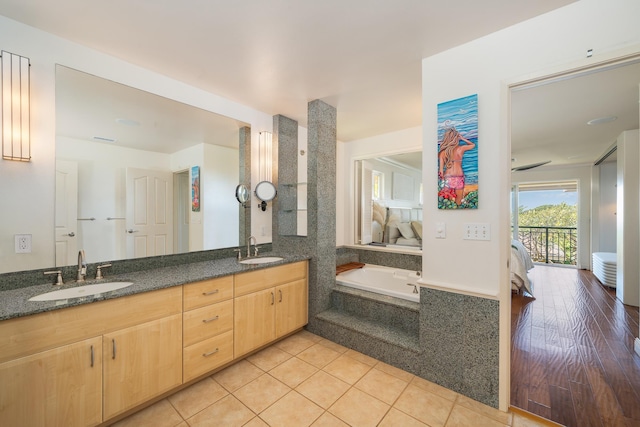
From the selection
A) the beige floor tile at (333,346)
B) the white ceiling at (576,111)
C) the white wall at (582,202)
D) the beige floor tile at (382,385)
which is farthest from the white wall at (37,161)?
the white wall at (582,202)

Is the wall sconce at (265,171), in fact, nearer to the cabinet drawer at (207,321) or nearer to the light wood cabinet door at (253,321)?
the light wood cabinet door at (253,321)

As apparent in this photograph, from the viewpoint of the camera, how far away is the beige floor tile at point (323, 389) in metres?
1.75

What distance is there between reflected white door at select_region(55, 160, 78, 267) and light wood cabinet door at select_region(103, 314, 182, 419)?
71 centimetres

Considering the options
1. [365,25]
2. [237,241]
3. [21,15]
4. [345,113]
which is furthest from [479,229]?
[21,15]

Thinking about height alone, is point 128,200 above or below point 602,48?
below

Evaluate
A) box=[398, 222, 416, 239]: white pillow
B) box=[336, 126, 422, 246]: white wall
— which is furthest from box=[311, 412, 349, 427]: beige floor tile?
box=[398, 222, 416, 239]: white pillow

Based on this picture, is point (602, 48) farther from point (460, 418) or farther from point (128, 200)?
point (128, 200)

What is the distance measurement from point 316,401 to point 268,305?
2.79ft

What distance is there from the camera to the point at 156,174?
218cm

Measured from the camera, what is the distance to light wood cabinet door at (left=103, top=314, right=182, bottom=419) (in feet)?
4.70

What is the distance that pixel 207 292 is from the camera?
1.87 metres

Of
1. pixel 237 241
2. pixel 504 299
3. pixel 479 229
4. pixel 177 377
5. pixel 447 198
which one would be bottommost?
pixel 177 377

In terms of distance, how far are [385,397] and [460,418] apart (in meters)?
0.46

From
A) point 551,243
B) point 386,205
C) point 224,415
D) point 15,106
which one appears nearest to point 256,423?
point 224,415
